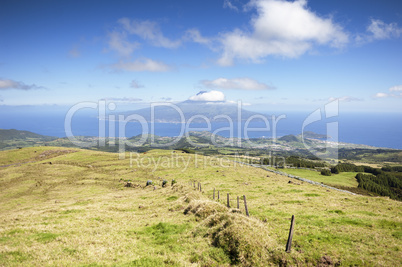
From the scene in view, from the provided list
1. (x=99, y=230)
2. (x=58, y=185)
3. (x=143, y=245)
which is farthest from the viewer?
(x=58, y=185)

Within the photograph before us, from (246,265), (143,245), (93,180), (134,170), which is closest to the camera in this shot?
(246,265)

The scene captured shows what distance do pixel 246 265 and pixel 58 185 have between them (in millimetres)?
51968

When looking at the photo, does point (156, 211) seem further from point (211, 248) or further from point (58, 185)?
point (58, 185)

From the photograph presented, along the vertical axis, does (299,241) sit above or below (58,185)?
above

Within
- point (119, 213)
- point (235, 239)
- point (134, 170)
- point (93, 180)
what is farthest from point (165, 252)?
point (134, 170)

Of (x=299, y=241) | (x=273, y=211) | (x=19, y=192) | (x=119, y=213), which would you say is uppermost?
(x=299, y=241)

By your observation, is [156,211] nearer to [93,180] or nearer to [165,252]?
[165,252]

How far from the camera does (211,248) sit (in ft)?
41.0

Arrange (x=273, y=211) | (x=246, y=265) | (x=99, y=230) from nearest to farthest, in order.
Result: 1. (x=246, y=265)
2. (x=99, y=230)
3. (x=273, y=211)

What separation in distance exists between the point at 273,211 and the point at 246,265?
37.2ft

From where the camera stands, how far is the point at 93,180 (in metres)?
49.8

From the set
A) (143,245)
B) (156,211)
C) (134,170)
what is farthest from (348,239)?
(134,170)

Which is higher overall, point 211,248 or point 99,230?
point 211,248

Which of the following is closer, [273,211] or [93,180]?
[273,211]
